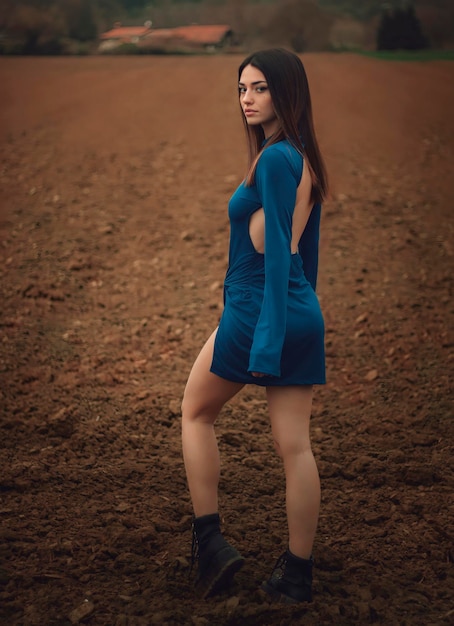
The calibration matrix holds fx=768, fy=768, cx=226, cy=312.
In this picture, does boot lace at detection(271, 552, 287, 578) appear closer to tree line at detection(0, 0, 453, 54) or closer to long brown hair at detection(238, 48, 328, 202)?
long brown hair at detection(238, 48, 328, 202)

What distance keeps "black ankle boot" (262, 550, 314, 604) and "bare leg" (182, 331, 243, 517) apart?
23cm

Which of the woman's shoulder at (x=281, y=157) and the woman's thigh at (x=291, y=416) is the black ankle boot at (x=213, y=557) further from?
the woman's shoulder at (x=281, y=157)

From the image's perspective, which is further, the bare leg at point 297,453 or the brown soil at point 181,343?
the brown soil at point 181,343

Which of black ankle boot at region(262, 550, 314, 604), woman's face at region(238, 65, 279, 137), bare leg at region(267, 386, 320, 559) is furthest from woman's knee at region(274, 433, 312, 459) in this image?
woman's face at region(238, 65, 279, 137)

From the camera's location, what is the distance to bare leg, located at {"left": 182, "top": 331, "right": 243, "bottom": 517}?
1916mm

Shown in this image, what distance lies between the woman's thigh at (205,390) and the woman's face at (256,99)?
1.73 feet

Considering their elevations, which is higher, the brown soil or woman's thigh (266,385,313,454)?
woman's thigh (266,385,313,454)

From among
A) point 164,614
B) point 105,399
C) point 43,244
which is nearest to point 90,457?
point 105,399

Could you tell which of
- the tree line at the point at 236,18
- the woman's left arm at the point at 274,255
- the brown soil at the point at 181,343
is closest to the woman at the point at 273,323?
the woman's left arm at the point at 274,255

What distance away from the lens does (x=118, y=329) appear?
4.47 meters

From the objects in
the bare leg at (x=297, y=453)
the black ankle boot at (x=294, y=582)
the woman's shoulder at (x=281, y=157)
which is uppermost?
the woman's shoulder at (x=281, y=157)

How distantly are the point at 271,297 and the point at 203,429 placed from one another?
0.42 m

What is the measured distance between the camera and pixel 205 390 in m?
1.92

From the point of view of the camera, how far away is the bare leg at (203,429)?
75.4 inches
